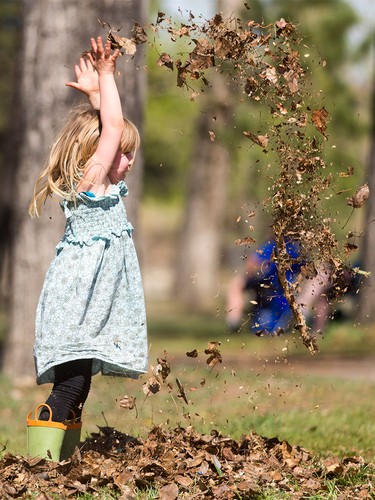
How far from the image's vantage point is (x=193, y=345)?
14.6 m

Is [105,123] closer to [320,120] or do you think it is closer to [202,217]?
[320,120]

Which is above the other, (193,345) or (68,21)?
(68,21)

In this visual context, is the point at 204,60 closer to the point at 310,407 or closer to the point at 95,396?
the point at 310,407

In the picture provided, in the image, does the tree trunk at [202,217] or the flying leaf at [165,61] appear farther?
the tree trunk at [202,217]

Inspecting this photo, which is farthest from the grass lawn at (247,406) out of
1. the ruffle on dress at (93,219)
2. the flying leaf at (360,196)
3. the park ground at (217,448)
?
the flying leaf at (360,196)

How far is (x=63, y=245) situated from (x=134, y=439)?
1038 mm

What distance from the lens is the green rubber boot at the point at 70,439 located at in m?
4.79

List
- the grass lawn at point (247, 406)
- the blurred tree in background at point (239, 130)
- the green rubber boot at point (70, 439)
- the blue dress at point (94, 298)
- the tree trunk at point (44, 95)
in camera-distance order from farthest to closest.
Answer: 1. the blurred tree in background at point (239, 130)
2. the tree trunk at point (44, 95)
3. the grass lawn at point (247, 406)
4. the green rubber boot at point (70, 439)
5. the blue dress at point (94, 298)

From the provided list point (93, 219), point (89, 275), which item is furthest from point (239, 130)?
point (89, 275)

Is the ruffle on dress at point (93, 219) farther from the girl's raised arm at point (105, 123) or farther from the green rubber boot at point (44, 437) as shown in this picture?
the green rubber boot at point (44, 437)

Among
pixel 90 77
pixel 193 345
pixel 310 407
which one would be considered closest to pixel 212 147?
pixel 193 345

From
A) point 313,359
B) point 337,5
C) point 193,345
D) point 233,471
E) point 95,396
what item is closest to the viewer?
point 233,471

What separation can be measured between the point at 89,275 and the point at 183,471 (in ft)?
3.19

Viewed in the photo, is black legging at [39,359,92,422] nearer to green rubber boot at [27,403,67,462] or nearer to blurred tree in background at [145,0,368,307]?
green rubber boot at [27,403,67,462]
